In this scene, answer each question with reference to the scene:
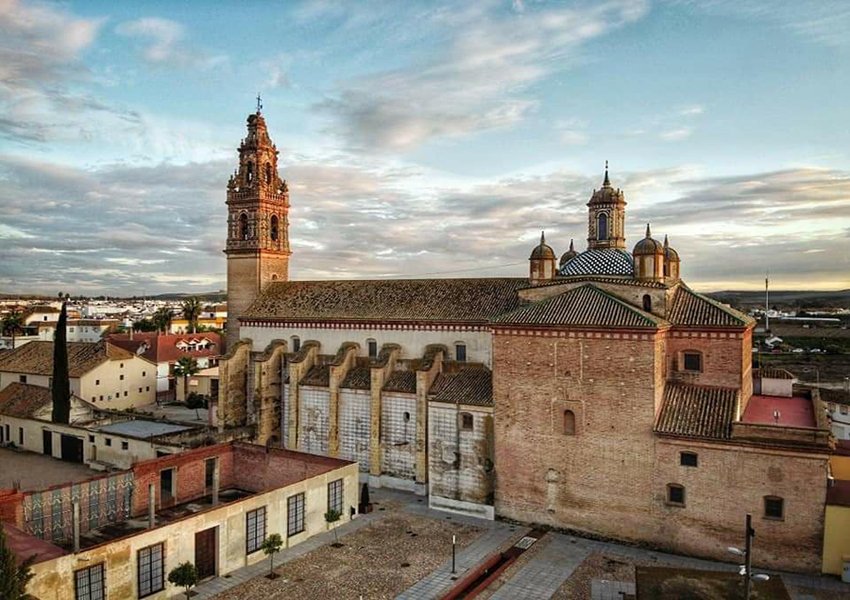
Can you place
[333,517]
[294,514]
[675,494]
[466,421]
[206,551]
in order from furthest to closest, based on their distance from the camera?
[466,421] → [333,517] → [294,514] → [675,494] → [206,551]

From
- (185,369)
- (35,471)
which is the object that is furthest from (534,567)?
(185,369)

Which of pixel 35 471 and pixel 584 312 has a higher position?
pixel 584 312

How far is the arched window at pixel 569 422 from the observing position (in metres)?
22.8

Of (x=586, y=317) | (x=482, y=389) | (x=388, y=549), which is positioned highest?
(x=586, y=317)

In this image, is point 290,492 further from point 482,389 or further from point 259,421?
point 259,421

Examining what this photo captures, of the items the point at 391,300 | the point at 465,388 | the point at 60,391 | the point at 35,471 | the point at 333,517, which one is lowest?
the point at 35,471

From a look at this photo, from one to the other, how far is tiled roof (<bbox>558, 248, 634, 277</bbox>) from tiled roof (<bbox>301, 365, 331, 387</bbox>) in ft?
41.6

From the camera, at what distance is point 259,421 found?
32.2 meters

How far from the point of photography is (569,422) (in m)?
22.9

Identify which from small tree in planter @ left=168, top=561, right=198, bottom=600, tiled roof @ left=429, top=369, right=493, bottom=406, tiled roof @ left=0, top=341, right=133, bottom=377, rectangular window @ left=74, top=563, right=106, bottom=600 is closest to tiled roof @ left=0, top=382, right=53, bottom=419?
tiled roof @ left=0, top=341, right=133, bottom=377

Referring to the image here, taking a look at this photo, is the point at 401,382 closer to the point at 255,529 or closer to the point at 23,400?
the point at 255,529

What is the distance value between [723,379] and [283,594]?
54.8 ft

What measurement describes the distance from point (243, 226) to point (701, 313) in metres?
27.2

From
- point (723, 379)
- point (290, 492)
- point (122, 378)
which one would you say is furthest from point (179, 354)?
point (723, 379)
